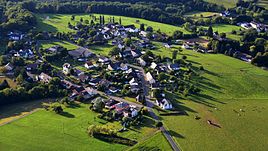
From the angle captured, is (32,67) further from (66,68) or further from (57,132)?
(57,132)

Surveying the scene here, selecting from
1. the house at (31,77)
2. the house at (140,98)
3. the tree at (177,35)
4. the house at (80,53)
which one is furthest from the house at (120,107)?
the tree at (177,35)

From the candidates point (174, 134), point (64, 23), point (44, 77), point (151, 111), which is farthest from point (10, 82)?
point (64, 23)

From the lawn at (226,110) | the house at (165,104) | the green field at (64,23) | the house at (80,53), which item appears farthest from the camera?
the green field at (64,23)

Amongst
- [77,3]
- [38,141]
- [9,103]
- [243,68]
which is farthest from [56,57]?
[77,3]

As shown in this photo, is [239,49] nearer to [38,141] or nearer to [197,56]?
[197,56]

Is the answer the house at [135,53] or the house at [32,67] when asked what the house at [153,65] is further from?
the house at [32,67]

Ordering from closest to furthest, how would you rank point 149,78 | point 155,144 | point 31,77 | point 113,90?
point 155,144 → point 113,90 → point 31,77 → point 149,78

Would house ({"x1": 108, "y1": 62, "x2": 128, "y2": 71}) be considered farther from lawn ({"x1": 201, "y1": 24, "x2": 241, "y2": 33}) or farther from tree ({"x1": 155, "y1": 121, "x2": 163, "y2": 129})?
lawn ({"x1": 201, "y1": 24, "x2": 241, "y2": 33})

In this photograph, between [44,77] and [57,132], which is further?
[44,77]
